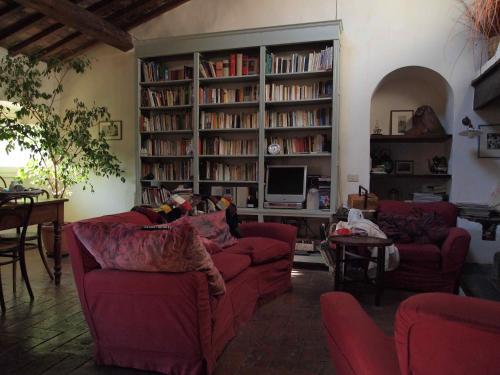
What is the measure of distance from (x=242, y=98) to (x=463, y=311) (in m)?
4.22

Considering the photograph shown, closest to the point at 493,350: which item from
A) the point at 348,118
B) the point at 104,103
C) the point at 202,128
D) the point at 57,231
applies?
the point at 57,231

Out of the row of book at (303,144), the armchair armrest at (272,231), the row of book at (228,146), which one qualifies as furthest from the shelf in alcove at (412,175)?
the armchair armrest at (272,231)

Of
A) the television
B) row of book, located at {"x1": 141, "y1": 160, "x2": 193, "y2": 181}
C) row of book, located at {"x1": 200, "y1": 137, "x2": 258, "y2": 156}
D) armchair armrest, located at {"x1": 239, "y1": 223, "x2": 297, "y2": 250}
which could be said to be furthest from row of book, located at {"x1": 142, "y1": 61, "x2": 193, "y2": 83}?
armchair armrest, located at {"x1": 239, "y1": 223, "x2": 297, "y2": 250}

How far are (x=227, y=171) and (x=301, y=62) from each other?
164cm

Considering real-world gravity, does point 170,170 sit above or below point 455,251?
above

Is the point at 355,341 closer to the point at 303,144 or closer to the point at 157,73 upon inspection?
the point at 303,144

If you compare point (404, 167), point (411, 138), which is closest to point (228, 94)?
point (411, 138)

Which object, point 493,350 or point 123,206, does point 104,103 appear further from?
point 493,350

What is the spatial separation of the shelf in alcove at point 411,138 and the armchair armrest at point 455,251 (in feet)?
4.92

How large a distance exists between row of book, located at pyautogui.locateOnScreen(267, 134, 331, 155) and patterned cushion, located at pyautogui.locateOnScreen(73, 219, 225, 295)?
282 centimetres

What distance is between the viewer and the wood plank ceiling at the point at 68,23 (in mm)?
4082

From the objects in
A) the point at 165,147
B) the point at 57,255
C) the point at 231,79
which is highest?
the point at 231,79

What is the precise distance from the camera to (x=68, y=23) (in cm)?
416

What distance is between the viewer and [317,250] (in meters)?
4.38
